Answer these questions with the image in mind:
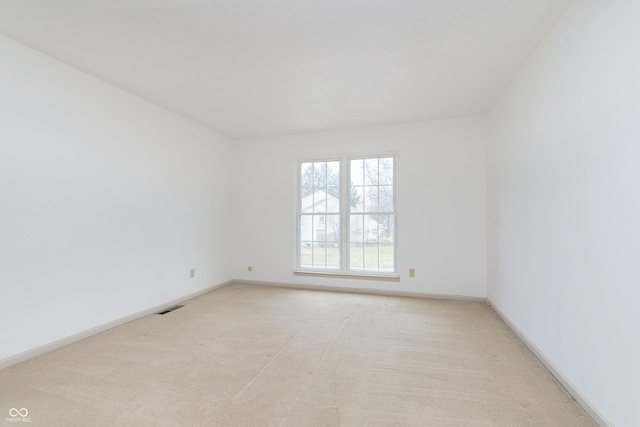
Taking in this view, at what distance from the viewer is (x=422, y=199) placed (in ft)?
13.8

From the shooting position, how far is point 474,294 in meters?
3.97

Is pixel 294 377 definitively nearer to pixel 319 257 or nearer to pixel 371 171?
pixel 319 257

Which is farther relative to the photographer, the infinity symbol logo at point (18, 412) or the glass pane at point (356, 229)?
the glass pane at point (356, 229)

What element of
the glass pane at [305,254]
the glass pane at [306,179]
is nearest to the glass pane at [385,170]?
the glass pane at [306,179]

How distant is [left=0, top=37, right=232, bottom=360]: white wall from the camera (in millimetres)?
2254

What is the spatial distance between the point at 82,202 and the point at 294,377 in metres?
2.61

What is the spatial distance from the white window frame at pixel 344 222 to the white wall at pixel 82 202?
1.68 m

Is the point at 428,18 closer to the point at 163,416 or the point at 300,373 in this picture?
Answer: the point at 300,373

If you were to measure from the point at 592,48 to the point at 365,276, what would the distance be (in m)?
3.51

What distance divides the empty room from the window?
2.5 inches

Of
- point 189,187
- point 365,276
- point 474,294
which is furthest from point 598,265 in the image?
point 189,187

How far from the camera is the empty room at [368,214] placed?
5.38 feet

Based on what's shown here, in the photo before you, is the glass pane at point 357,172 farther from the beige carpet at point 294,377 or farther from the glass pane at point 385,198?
the beige carpet at point 294,377

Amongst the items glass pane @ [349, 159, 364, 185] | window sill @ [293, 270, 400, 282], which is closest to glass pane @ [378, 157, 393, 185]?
glass pane @ [349, 159, 364, 185]
